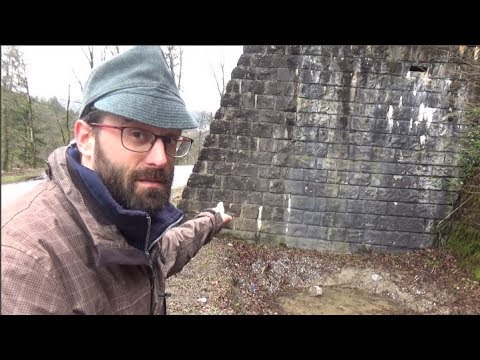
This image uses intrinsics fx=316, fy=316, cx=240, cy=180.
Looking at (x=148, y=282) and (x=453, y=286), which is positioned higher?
(x=148, y=282)

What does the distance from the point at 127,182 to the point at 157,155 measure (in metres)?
0.16

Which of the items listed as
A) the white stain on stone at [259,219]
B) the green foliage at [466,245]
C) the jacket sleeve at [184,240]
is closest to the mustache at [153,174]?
the jacket sleeve at [184,240]

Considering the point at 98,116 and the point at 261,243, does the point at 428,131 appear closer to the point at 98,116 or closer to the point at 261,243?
the point at 261,243

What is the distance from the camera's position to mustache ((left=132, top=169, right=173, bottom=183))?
1.27 metres

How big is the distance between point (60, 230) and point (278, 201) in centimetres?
582

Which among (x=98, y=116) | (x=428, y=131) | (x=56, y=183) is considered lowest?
(x=56, y=183)

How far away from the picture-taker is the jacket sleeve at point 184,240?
5.96ft

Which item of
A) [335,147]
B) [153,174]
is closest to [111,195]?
[153,174]

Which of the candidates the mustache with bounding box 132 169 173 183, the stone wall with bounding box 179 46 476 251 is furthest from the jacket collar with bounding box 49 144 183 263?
the stone wall with bounding box 179 46 476 251

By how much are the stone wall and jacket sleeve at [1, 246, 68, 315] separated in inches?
224

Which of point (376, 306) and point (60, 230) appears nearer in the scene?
point (60, 230)

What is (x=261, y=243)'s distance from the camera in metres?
6.82

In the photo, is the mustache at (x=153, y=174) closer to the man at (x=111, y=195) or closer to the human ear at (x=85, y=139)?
the man at (x=111, y=195)

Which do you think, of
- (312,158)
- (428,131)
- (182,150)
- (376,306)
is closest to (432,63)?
(428,131)
